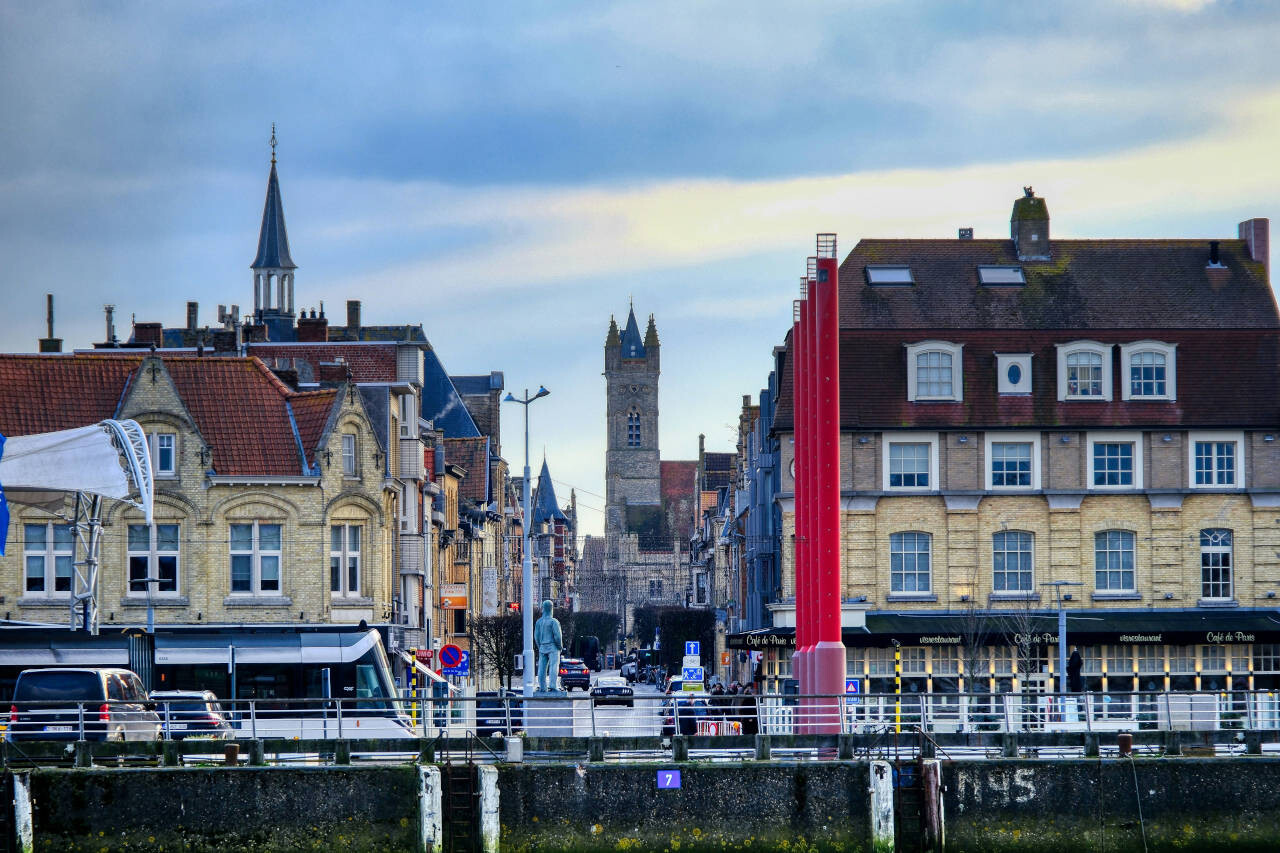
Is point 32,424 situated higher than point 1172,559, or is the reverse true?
point 32,424

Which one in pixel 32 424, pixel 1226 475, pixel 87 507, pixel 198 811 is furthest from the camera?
pixel 1226 475

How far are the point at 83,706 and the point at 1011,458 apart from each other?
113 ft

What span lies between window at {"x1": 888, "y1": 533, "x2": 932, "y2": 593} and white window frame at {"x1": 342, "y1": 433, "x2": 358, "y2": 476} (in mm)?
15912

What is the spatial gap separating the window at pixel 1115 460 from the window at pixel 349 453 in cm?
2181

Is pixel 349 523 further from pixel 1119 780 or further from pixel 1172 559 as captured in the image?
pixel 1119 780

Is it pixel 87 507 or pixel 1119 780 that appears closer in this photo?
A: pixel 1119 780

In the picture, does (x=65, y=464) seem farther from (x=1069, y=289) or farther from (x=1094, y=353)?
(x=1069, y=289)

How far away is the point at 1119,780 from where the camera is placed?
32812 millimetres

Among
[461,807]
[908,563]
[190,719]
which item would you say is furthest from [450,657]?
[908,563]

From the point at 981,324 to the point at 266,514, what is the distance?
877 inches

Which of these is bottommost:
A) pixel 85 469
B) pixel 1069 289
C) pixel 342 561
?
pixel 342 561

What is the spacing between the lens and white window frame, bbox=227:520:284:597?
58.1 m

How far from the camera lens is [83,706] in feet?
111

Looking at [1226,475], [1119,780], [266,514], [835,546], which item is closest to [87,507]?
[266,514]
